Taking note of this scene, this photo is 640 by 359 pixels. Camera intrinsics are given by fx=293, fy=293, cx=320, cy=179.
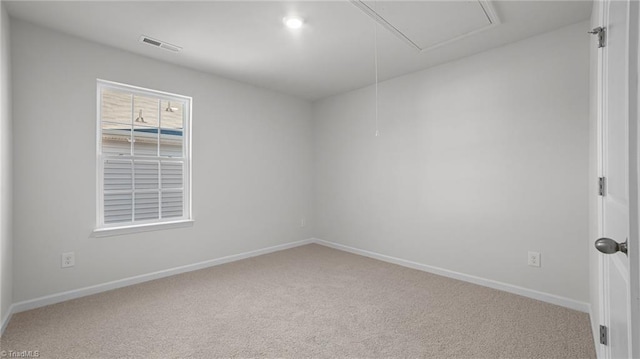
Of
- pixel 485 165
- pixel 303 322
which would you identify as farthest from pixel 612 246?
pixel 485 165

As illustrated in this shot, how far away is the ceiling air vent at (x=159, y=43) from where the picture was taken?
112 inches

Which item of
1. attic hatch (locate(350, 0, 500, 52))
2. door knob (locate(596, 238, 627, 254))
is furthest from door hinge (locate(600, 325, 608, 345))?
attic hatch (locate(350, 0, 500, 52))

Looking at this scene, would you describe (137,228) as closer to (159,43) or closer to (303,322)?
(159,43)

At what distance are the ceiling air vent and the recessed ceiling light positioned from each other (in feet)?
4.12

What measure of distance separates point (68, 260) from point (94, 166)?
92cm

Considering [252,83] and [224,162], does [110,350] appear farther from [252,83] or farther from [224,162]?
[252,83]

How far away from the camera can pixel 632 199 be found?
29.6 inches

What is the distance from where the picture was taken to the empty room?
216 centimetres

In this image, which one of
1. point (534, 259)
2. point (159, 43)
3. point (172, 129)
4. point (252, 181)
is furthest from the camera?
point (252, 181)

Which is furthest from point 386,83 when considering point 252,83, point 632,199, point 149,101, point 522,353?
point 632,199

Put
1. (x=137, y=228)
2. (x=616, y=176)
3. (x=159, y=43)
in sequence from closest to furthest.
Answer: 1. (x=616, y=176)
2. (x=159, y=43)
3. (x=137, y=228)

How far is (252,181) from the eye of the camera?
4.29 metres

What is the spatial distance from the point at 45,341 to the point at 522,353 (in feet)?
10.8

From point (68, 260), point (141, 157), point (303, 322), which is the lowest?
point (303, 322)
